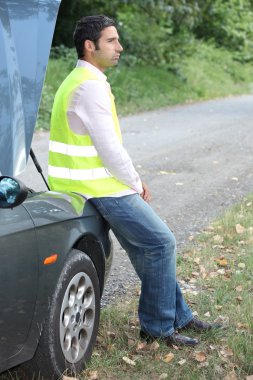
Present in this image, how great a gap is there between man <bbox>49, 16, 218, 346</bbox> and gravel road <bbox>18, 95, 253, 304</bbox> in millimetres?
1271

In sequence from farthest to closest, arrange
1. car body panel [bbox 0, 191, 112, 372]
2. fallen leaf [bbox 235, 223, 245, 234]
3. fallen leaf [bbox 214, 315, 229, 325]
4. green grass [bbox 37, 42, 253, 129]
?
green grass [bbox 37, 42, 253, 129]
fallen leaf [bbox 235, 223, 245, 234]
fallen leaf [bbox 214, 315, 229, 325]
car body panel [bbox 0, 191, 112, 372]

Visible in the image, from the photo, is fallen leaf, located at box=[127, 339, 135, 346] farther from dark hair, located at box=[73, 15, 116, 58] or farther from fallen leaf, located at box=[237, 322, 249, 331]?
dark hair, located at box=[73, 15, 116, 58]

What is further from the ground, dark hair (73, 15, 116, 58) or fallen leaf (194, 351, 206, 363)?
dark hair (73, 15, 116, 58)

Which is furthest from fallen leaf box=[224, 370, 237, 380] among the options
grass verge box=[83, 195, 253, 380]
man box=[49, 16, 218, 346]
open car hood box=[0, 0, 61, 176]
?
open car hood box=[0, 0, 61, 176]

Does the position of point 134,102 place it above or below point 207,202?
below

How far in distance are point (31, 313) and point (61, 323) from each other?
10.5 inches

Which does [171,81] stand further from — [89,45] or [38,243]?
[38,243]

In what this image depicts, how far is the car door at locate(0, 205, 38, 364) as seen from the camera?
11.7ft

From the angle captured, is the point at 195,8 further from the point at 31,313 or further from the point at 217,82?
the point at 31,313

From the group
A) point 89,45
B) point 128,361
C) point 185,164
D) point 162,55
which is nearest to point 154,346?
point 128,361

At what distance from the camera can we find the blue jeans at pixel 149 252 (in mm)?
4473

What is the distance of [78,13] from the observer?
24672mm

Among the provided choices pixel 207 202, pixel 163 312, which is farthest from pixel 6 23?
pixel 207 202

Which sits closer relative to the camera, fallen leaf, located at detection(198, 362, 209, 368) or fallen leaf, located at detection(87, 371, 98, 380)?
fallen leaf, located at detection(87, 371, 98, 380)
